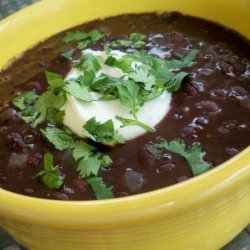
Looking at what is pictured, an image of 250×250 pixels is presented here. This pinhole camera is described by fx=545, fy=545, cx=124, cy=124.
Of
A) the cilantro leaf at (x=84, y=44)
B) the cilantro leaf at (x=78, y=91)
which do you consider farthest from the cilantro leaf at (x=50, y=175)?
the cilantro leaf at (x=84, y=44)

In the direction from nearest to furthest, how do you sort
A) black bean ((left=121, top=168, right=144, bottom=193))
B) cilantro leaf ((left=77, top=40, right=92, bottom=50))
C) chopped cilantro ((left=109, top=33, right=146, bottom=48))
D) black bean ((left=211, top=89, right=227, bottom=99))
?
black bean ((left=121, top=168, right=144, bottom=193)), black bean ((left=211, top=89, right=227, bottom=99)), chopped cilantro ((left=109, top=33, right=146, bottom=48)), cilantro leaf ((left=77, top=40, right=92, bottom=50))

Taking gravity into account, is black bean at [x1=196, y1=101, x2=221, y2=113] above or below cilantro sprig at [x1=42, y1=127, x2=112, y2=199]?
below

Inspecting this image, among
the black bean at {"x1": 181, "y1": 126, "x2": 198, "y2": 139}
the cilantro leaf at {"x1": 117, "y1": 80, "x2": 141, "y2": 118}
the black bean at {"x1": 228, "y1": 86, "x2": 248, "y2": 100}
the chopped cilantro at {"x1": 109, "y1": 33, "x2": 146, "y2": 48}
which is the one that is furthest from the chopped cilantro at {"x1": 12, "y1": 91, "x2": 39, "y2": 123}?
the black bean at {"x1": 228, "y1": 86, "x2": 248, "y2": 100}

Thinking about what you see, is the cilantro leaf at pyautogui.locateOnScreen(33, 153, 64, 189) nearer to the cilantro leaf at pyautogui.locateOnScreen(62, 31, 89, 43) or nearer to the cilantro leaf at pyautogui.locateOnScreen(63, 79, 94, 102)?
the cilantro leaf at pyautogui.locateOnScreen(63, 79, 94, 102)

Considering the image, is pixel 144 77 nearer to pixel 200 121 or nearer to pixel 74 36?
pixel 200 121

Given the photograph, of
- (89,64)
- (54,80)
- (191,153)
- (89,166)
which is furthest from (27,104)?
(191,153)

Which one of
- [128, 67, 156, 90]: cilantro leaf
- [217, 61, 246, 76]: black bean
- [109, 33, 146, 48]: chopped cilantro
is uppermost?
[128, 67, 156, 90]: cilantro leaf

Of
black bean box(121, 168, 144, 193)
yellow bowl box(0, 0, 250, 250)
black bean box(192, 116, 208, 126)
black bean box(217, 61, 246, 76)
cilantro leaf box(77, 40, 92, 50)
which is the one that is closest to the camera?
yellow bowl box(0, 0, 250, 250)

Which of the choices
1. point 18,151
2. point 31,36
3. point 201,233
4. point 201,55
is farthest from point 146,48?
point 201,233
